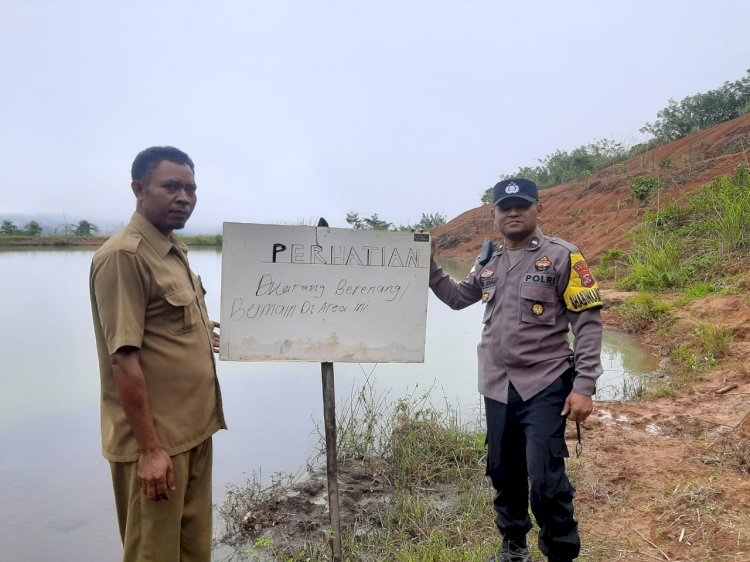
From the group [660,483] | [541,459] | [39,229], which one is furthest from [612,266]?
[39,229]

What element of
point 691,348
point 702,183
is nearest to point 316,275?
point 691,348

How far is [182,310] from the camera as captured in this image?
5.36 feet

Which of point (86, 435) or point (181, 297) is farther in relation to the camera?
point (86, 435)

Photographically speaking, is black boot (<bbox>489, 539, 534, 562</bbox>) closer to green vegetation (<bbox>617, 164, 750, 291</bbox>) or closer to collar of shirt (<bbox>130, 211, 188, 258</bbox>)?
collar of shirt (<bbox>130, 211, 188, 258</bbox>)

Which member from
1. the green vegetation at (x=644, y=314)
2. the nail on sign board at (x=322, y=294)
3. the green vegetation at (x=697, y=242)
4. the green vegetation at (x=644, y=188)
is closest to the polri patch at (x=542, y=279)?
the nail on sign board at (x=322, y=294)

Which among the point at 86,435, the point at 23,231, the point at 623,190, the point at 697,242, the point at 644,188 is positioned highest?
the point at 623,190

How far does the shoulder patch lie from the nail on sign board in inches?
23.2

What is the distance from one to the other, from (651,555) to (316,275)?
170 cm

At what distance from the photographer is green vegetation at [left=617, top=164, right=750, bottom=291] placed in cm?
800

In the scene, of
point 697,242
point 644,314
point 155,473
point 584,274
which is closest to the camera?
point 155,473

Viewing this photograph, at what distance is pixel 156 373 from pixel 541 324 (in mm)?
1304

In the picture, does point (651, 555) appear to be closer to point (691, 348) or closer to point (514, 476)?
point (514, 476)

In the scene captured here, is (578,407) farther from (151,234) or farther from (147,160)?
(147,160)

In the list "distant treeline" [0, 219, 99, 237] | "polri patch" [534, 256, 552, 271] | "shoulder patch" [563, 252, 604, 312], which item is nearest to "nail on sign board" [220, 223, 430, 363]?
"polri patch" [534, 256, 552, 271]
